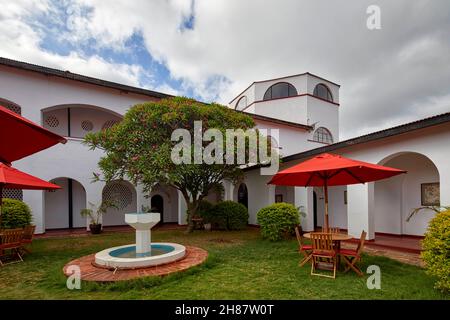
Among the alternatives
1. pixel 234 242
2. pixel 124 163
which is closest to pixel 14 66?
pixel 124 163

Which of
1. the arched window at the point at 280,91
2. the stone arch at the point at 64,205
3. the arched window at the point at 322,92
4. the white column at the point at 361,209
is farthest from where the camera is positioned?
the arched window at the point at 322,92

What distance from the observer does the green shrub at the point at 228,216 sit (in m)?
13.4

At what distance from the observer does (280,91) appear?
2214 centimetres

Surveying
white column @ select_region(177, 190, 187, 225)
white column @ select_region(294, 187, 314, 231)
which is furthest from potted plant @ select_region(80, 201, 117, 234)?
white column @ select_region(294, 187, 314, 231)

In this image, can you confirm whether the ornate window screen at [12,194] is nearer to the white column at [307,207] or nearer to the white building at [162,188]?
the white building at [162,188]

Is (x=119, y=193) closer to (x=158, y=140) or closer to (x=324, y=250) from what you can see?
(x=158, y=140)

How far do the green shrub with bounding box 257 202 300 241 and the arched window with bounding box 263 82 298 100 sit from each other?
14141 millimetres

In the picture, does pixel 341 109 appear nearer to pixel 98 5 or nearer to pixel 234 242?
pixel 234 242

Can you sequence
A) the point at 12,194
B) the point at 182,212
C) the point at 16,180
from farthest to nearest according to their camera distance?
1. the point at 182,212
2. the point at 12,194
3. the point at 16,180

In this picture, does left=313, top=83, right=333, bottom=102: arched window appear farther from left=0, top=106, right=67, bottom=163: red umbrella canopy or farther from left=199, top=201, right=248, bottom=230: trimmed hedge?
left=0, top=106, right=67, bottom=163: red umbrella canopy

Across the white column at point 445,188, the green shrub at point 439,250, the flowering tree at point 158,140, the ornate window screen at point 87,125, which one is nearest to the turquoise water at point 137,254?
the flowering tree at point 158,140

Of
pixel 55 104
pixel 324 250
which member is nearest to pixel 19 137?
pixel 324 250

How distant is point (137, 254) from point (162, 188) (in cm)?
1056
